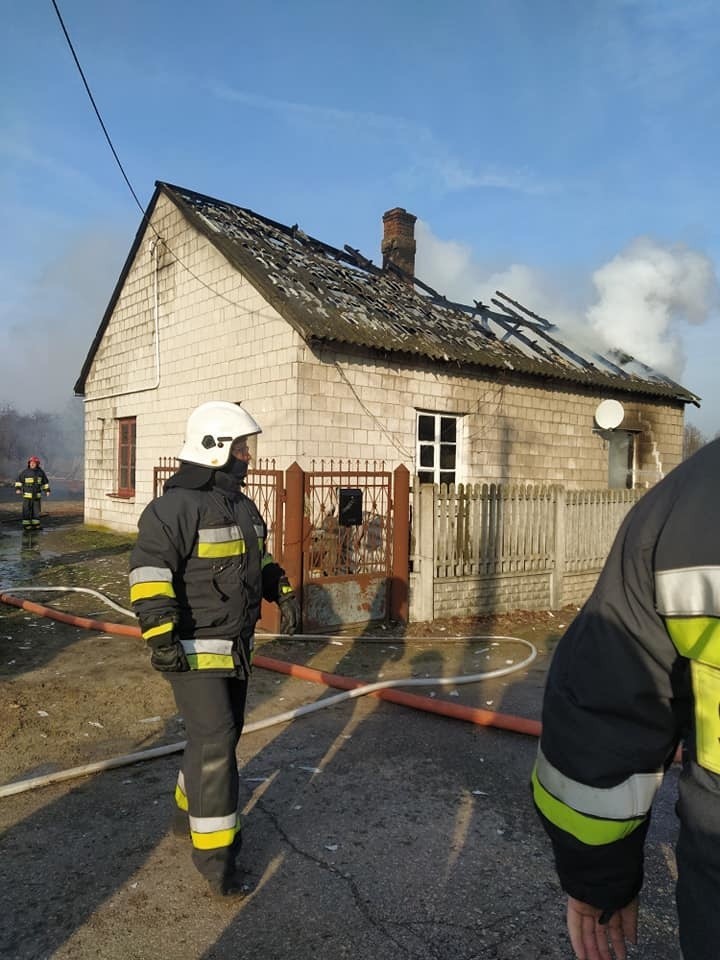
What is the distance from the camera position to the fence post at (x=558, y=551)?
367 inches

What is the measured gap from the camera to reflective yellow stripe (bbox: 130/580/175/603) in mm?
2807

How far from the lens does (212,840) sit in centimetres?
268

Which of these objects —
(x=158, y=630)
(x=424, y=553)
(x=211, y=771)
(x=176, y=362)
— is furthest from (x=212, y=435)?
(x=176, y=362)

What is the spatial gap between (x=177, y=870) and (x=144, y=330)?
12940 millimetres

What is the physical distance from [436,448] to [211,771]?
9.05 meters

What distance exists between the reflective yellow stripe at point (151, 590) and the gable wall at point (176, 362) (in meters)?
6.73

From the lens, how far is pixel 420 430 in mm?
11219

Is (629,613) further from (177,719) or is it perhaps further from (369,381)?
(369,381)

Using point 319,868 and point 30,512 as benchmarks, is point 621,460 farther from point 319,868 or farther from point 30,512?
point 30,512

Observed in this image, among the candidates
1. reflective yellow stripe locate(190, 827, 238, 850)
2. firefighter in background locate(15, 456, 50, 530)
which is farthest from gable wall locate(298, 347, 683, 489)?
firefighter in background locate(15, 456, 50, 530)

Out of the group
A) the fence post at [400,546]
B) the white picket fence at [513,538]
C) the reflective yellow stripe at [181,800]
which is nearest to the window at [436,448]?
the white picket fence at [513,538]

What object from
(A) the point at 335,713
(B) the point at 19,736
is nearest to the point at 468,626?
(A) the point at 335,713

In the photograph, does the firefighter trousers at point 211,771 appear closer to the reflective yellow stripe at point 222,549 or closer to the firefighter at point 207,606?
the firefighter at point 207,606

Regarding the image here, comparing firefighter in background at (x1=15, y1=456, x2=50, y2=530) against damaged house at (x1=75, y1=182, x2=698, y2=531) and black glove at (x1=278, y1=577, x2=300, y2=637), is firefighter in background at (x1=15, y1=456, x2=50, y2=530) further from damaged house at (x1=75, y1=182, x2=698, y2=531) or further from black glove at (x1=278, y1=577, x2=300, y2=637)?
black glove at (x1=278, y1=577, x2=300, y2=637)
